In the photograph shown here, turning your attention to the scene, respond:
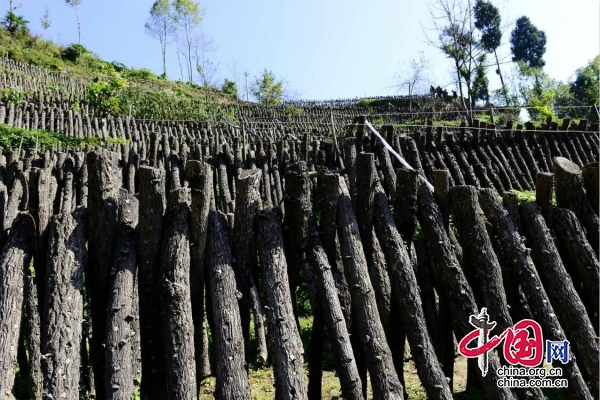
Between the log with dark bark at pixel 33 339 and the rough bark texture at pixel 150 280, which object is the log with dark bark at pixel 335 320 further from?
the log with dark bark at pixel 33 339

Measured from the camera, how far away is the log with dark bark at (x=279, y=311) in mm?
2729

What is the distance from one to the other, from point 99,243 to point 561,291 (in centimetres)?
272

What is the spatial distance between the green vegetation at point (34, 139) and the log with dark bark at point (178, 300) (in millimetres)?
10156

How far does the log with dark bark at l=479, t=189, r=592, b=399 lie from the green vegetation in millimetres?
10653

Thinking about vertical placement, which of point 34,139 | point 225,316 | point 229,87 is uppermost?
point 229,87

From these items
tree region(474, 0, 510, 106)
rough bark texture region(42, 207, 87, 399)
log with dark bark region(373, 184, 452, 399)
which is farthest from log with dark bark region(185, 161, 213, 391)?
tree region(474, 0, 510, 106)

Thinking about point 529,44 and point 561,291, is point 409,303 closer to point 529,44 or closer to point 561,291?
point 561,291

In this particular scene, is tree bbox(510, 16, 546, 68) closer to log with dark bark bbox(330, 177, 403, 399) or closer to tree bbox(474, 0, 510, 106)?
tree bbox(474, 0, 510, 106)

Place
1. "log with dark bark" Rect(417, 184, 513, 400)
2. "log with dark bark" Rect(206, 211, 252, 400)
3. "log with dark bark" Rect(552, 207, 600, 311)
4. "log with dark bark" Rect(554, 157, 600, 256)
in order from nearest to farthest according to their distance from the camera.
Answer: "log with dark bark" Rect(206, 211, 252, 400) < "log with dark bark" Rect(417, 184, 513, 400) < "log with dark bark" Rect(552, 207, 600, 311) < "log with dark bark" Rect(554, 157, 600, 256)

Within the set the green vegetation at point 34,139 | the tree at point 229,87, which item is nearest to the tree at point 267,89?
the tree at point 229,87

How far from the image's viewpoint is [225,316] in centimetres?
289

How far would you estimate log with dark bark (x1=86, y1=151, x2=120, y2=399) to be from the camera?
3033mm

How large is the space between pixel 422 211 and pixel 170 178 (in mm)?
4487

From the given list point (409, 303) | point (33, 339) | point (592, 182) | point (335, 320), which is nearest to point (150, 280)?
point (33, 339)
